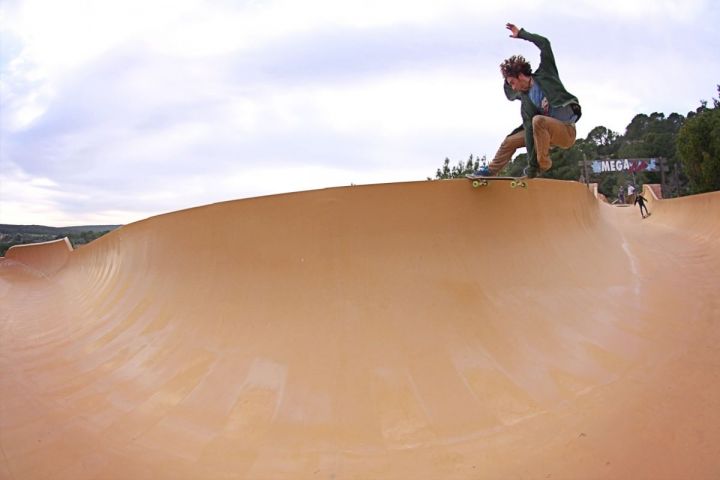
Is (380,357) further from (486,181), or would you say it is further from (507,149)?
(507,149)

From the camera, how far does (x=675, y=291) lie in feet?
14.3

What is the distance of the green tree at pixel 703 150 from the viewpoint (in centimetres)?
2626

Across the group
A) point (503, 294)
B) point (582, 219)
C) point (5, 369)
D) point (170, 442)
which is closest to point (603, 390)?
point (503, 294)

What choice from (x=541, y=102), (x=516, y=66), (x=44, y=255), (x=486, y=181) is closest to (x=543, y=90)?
(x=541, y=102)

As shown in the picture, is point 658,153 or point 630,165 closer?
point 630,165

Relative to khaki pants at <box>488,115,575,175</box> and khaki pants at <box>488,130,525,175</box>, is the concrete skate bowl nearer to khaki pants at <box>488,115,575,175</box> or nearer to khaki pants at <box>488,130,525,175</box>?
khaki pants at <box>488,115,575,175</box>

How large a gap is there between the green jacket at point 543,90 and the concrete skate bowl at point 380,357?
Answer: 0.62 m

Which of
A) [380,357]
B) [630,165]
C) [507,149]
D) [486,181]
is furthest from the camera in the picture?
[630,165]

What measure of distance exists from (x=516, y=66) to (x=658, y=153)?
6114 centimetres

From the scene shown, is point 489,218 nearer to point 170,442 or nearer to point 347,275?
point 347,275

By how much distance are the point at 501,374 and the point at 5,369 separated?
4.48 meters

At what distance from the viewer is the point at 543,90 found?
14.2 ft

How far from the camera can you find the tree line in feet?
87.8

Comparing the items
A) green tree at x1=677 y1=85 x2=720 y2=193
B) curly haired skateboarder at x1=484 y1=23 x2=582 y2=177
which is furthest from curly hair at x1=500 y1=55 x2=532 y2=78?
green tree at x1=677 y1=85 x2=720 y2=193
